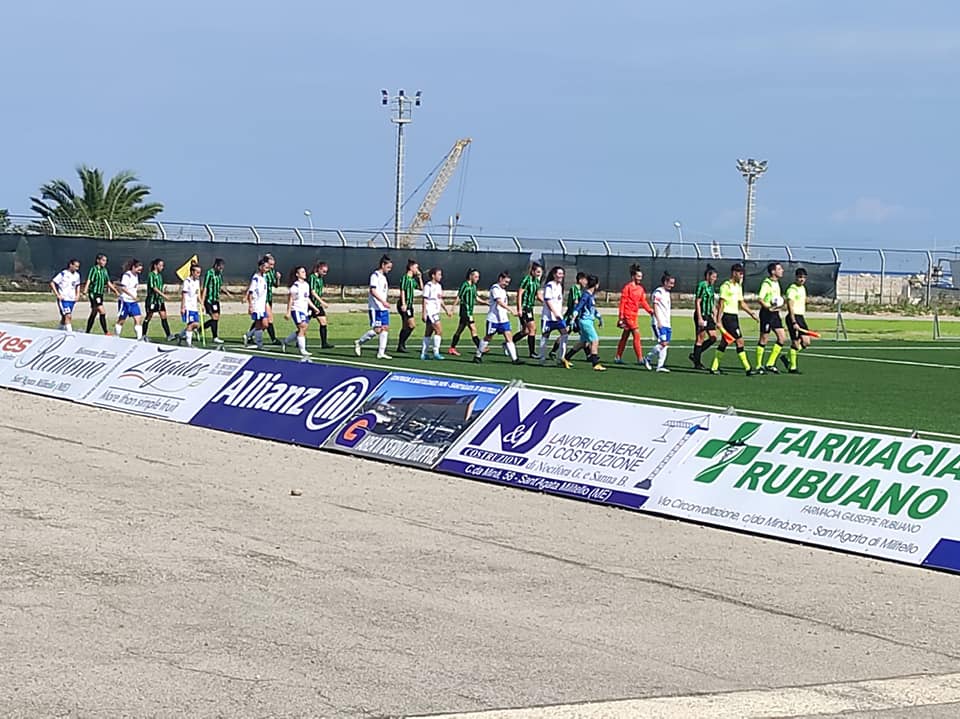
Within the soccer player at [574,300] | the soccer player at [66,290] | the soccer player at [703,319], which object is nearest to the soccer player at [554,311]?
the soccer player at [574,300]

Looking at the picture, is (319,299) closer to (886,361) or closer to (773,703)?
(886,361)

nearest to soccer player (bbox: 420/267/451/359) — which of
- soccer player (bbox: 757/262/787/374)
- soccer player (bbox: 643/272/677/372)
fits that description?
soccer player (bbox: 643/272/677/372)

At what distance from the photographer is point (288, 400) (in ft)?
53.7

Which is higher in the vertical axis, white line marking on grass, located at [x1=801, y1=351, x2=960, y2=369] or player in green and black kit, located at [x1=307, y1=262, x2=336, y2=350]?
player in green and black kit, located at [x1=307, y1=262, x2=336, y2=350]

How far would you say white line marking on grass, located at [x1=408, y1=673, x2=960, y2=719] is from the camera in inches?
256

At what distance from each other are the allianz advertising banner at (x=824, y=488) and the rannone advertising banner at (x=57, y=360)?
9907 millimetres

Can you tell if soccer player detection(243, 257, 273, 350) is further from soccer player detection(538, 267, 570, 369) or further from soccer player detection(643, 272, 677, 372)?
soccer player detection(643, 272, 677, 372)

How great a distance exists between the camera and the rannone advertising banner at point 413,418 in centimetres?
1436

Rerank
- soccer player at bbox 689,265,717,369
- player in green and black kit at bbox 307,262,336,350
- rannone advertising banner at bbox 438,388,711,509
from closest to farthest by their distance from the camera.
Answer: rannone advertising banner at bbox 438,388,711,509
soccer player at bbox 689,265,717,369
player in green and black kit at bbox 307,262,336,350

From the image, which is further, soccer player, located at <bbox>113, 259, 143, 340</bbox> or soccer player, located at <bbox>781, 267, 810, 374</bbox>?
soccer player, located at <bbox>113, 259, 143, 340</bbox>

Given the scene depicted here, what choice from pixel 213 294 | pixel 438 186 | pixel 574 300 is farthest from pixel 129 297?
pixel 438 186

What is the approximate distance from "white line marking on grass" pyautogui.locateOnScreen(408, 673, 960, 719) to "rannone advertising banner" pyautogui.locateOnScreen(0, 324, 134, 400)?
14059 mm

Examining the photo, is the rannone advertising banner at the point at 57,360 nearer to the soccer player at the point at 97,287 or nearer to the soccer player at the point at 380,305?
the soccer player at the point at 380,305

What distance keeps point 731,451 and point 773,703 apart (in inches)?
206
